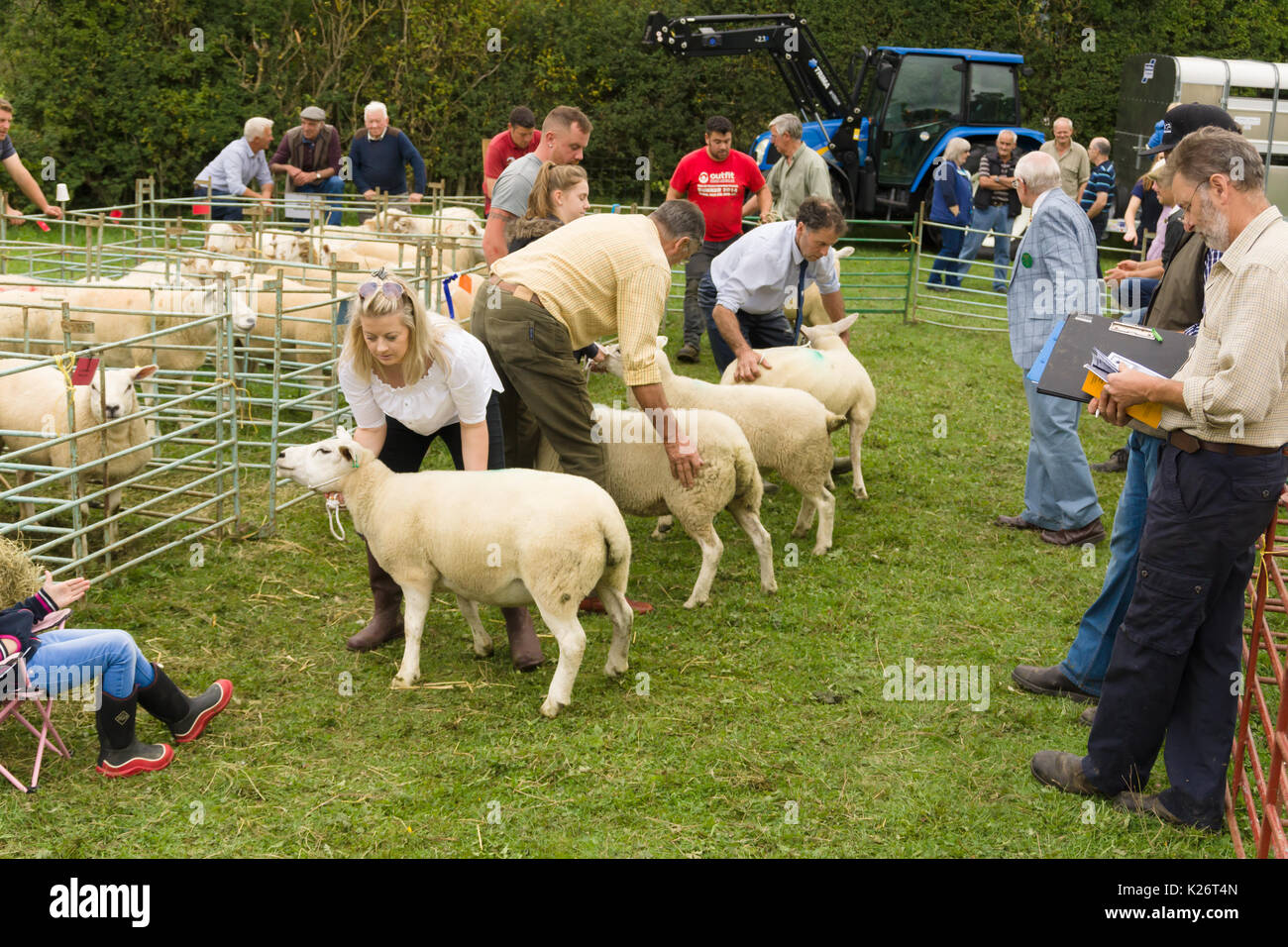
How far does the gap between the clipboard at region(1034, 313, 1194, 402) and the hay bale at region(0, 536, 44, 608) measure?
3.29 meters

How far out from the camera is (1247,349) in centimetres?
331

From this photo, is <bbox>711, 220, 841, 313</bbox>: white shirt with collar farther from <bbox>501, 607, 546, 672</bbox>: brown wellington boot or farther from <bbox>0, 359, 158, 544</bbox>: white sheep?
<bbox>0, 359, 158, 544</bbox>: white sheep

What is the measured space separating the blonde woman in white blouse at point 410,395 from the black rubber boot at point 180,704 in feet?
2.60

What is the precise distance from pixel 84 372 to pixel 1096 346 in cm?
460

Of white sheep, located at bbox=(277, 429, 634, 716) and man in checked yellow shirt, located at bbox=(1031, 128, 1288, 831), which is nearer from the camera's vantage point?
man in checked yellow shirt, located at bbox=(1031, 128, 1288, 831)

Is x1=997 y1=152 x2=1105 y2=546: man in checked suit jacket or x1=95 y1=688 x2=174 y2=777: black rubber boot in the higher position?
x1=997 y1=152 x2=1105 y2=546: man in checked suit jacket

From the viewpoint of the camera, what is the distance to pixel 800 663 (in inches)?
198

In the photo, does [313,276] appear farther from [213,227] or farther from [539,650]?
[539,650]

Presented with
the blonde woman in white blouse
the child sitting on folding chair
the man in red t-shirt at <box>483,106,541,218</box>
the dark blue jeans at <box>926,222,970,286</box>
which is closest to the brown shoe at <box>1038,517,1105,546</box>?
the blonde woman in white blouse

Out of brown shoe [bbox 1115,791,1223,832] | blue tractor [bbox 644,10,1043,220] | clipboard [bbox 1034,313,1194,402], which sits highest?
blue tractor [bbox 644,10,1043,220]

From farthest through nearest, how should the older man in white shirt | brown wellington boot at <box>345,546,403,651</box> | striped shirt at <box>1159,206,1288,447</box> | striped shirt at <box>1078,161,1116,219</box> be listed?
striped shirt at <box>1078,161,1116,219</box> → the older man in white shirt → brown wellington boot at <box>345,546,403,651</box> → striped shirt at <box>1159,206,1288,447</box>

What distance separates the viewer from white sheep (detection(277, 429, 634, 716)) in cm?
435

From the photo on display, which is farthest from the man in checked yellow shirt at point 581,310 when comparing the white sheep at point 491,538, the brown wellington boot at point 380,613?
the brown wellington boot at point 380,613

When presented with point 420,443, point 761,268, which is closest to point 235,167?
point 761,268
